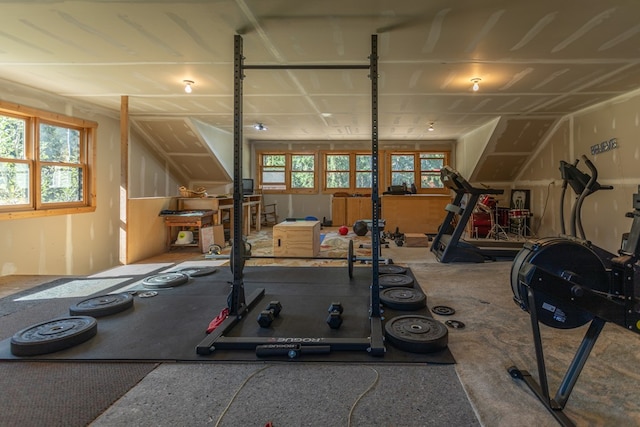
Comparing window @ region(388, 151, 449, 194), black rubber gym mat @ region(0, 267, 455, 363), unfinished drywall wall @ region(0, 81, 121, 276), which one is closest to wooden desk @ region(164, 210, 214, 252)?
unfinished drywall wall @ region(0, 81, 121, 276)

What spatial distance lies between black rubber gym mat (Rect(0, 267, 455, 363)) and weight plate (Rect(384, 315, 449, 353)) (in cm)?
4

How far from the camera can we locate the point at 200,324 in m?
2.55

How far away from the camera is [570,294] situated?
5.14ft

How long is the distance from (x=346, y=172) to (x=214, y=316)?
722 cm

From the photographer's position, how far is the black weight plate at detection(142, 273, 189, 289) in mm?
3465

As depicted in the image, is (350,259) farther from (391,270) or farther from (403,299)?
(403,299)

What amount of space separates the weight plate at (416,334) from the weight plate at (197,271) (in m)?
2.46

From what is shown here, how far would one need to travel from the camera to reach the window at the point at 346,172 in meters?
9.44

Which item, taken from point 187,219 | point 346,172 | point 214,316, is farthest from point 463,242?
point 346,172

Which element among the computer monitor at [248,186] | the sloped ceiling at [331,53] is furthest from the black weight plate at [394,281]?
the computer monitor at [248,186]

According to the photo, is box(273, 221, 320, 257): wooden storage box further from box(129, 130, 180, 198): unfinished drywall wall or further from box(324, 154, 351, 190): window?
box(324, 154, 351, 190): window

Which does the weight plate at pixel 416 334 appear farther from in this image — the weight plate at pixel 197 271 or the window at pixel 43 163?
the window at pixel 43 163

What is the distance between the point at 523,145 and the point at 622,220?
2.67 m

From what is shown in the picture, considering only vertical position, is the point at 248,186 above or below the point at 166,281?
above
